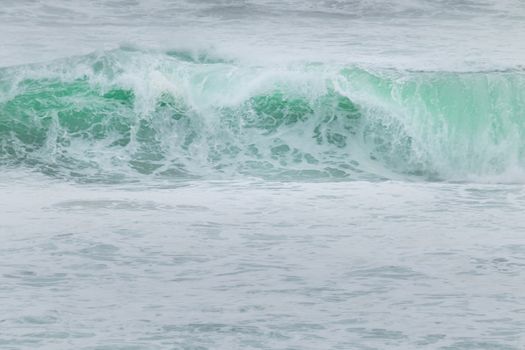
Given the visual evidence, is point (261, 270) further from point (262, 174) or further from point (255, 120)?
point (255, 120)

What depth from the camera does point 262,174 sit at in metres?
9.36

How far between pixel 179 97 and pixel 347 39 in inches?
142

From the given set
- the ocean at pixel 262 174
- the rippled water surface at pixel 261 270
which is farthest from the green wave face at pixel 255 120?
the rippled water surface at pixel 261 270

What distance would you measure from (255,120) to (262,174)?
1.57 meters

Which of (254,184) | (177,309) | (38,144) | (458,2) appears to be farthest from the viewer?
(458,2)

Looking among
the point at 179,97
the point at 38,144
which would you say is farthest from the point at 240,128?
the point at 38,144

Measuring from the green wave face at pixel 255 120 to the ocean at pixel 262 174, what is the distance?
0.02 metres

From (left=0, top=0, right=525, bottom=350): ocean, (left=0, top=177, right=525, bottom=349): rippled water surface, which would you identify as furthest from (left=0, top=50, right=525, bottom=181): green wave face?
(left=0, top=177, right=525, bottom=349): rippled water surface

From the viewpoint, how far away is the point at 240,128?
1068 cm

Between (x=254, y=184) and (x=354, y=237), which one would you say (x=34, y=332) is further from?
(x=254, y=184)

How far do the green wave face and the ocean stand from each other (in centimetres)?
2

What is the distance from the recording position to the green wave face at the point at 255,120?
9844mm

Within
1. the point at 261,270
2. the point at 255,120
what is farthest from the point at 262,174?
the point at 261,270

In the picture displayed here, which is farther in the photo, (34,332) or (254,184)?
(254,184)
